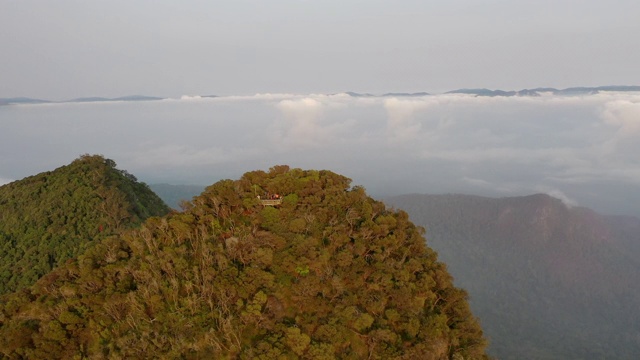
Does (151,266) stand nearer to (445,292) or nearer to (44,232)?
(445,292)

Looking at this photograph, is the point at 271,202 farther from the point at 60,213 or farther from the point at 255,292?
the point at 60,213

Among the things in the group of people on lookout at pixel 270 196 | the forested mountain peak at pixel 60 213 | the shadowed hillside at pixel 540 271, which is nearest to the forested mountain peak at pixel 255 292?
the group of people on lookout at pixel 270 196

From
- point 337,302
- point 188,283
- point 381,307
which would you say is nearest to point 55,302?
point 188,283

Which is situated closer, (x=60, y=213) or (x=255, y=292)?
(x=255, y=292)

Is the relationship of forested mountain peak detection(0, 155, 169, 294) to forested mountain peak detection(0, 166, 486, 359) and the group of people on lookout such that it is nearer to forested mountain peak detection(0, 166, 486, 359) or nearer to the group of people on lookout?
forested mountain peak detection(0, 166, 486, 359)

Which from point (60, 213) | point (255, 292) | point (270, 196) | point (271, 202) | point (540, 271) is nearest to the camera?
point (255, 292)

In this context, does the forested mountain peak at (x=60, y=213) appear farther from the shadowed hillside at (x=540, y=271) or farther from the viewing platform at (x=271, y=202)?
the shadowed hillside at (x=540, y=271)

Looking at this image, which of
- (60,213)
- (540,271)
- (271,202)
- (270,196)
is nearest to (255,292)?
(271,202)
